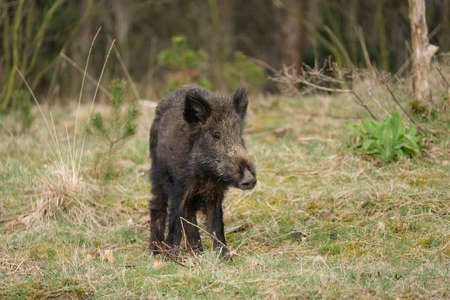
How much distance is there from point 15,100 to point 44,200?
11.1ft

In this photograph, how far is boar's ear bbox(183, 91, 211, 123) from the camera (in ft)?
18.1

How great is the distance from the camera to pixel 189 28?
88.1ft

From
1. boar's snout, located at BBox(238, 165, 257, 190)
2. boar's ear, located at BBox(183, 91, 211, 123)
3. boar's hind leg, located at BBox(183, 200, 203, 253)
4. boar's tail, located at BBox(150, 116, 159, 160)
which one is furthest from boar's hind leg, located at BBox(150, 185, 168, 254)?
boar's snout, located at BBox(238, 165, 257, 190)

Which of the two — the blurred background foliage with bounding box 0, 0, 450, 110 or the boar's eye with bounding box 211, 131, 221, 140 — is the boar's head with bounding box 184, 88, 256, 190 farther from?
the blurred background foliage with bounding box 0, 0, 450, 110

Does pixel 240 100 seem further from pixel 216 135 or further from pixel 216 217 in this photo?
pixel 216 217

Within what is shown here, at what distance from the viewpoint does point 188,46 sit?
1725 centimetres

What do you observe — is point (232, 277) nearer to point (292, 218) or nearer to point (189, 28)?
point (292, 218)

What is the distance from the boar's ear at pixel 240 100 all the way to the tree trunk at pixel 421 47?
3197 mm

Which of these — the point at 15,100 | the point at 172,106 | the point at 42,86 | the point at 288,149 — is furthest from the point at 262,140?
the point at 42,86

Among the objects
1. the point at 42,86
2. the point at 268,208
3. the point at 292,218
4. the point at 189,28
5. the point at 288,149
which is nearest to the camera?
the point at 292,218

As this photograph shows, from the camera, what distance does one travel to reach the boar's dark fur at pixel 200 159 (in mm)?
5410

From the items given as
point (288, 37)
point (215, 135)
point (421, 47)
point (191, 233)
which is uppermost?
point (421, 47)

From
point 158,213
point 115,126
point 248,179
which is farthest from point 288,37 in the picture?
point 248,179

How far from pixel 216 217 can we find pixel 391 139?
277 centimetres
